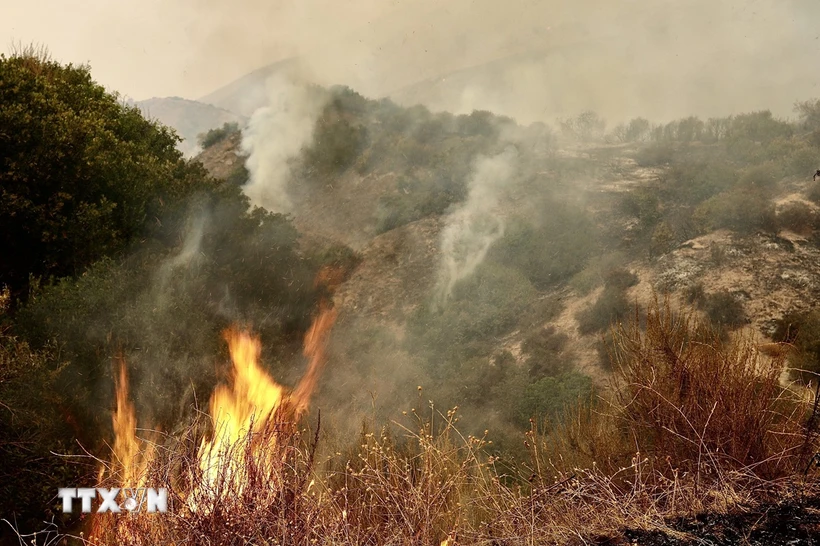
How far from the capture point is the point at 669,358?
201 inches

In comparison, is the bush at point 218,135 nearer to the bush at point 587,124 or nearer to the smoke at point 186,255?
the bush at point 587,124

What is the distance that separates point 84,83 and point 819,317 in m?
19.1

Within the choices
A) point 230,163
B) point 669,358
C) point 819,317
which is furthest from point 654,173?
point 230,163

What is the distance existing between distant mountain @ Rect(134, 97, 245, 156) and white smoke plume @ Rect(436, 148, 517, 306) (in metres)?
62.9

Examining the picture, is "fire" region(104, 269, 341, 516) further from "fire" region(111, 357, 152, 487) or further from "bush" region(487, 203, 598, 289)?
"bush" region(487, 203, 598, 289)

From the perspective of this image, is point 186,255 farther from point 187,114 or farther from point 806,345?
point 187,114

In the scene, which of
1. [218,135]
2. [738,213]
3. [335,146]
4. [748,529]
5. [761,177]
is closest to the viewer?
[748,529]

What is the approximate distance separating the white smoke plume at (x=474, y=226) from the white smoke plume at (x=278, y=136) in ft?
31.6

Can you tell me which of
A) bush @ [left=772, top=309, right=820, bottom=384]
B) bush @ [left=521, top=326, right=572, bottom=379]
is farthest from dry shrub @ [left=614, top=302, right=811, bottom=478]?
bush @ [left=521, top=326, right=572, bottom=379]

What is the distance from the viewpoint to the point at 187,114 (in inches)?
3445

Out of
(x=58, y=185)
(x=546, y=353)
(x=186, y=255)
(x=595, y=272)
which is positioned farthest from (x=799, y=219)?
(x=58, y=185)

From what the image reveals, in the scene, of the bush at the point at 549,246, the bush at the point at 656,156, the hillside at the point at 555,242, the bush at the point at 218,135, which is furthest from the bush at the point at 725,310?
the bush at the point at 218,135

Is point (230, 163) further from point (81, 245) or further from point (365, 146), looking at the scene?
point (81, 245)

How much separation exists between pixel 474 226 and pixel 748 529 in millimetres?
18376
